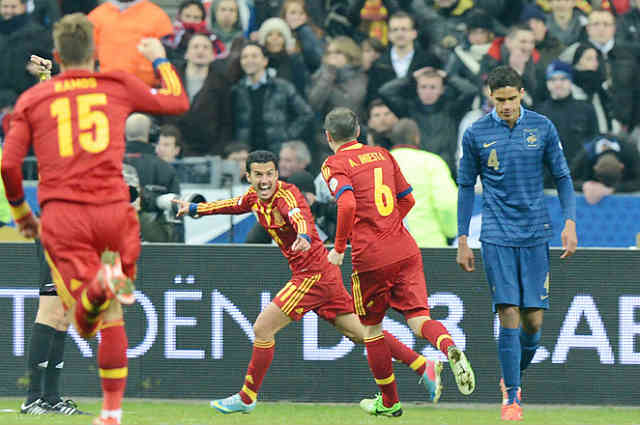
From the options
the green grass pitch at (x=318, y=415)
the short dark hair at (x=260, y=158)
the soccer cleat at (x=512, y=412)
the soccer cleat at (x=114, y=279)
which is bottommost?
the green grass pitch at (x=318, y=415)

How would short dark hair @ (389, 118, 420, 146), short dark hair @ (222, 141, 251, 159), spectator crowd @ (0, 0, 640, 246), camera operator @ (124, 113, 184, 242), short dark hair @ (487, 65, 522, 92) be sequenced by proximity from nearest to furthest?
short dark hair @ (487, 65, 522, 92) → short dark hair @ (389, 118, 420, 146) → camera operator @ (124, 113, 184, 242) → spectator crowd @ (0, 0, 640, 246) → short dark hair @ (222, 141, 251, 159)

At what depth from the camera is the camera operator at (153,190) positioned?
9922 mm

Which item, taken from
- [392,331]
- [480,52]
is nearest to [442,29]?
[480,52]

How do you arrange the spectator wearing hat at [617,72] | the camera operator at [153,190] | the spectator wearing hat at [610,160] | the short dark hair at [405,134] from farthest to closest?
the spectator wearing hat at [617,72] < the spectator wearing hat at [610,160] < the camera operator at [153,190] < the short dark hair at [405,134]

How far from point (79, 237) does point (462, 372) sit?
255cm

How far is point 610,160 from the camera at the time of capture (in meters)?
11.0

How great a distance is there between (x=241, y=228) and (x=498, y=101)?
3746 mm

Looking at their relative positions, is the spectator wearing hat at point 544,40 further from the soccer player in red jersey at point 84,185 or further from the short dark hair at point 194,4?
the soccer player in red jersey at point 84,185

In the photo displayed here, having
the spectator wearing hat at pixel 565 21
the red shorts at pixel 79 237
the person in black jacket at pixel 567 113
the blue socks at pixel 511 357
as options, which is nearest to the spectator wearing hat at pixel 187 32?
the person in black jacket at pixel 567 113

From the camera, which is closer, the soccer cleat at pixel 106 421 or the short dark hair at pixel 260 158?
the soccer cleat at pixel 106 421

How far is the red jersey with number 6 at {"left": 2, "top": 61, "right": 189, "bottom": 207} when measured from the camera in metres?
6.03

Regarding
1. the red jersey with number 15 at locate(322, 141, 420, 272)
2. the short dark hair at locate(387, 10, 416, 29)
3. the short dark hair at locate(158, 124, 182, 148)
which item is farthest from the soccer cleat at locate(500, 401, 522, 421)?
the short dark hair at locate(387, 10, 416, 29)

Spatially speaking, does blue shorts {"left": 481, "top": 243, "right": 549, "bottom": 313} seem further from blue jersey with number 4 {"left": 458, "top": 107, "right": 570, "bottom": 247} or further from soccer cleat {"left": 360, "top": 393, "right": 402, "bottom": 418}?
soccer cleat {"left": 360, "top": 393, "right": 402, "bottom": 418}

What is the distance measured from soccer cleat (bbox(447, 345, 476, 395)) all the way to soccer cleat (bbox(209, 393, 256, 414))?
5.07ft
